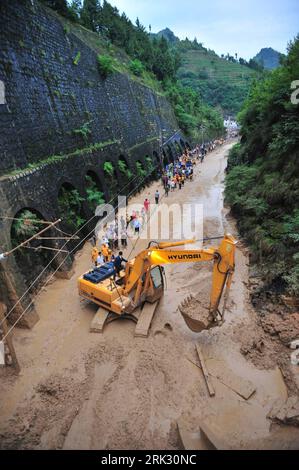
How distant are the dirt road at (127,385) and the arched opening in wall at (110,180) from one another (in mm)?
11293

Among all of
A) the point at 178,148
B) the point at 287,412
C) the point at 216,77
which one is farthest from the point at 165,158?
the point at 216,77

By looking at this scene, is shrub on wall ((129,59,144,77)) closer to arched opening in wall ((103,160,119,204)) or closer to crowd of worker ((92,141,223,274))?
crowd of worker ((92,141,223,274))

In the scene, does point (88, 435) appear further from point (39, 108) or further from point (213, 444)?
point (39, 108)

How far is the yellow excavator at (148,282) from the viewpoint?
857 cm

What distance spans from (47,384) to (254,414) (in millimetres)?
5146

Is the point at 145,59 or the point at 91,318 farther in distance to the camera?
the point at 145,59

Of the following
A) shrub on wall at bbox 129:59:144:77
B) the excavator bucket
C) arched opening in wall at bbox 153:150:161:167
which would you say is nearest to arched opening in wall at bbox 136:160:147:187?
arched opening in wall at bbox 153:150:161:167

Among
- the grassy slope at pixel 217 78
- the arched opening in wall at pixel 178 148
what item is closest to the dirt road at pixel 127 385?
the arched opening in wall at pixel 178 148

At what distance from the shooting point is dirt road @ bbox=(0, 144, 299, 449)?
22.5ft

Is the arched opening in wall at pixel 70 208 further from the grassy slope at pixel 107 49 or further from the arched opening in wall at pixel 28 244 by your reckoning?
the grassy slope at pixel 107 49

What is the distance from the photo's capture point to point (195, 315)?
33.3ft

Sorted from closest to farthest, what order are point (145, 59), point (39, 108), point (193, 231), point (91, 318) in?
point (91, 318) < point (39, 108) < point (193, 231) < point (145, 59)

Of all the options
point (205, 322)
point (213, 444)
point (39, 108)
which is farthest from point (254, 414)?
point (39, 108)

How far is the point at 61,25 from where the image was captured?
19359 millimetres
